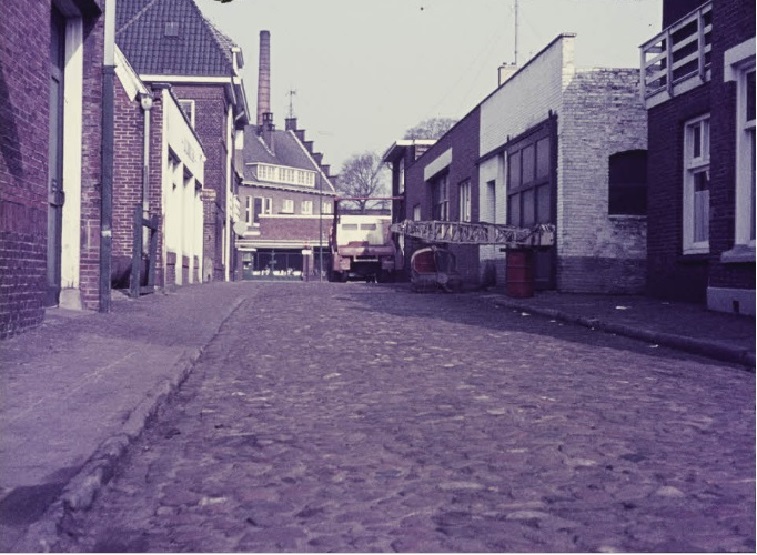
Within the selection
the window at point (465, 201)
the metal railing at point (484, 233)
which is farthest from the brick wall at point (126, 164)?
the window at point (465, 201)

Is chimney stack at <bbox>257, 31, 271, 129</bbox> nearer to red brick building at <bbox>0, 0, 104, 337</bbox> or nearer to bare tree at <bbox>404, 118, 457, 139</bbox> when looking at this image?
bare tree at <bbox>404, 118, 457, 139</bbox>

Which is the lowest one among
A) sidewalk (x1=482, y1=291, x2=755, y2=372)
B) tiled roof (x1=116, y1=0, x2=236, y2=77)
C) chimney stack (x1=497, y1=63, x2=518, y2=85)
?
sidewalk (x1=482, y1=291, x2=755, y2=372)

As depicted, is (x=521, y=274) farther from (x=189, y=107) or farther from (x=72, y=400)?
(x=189, y=107)

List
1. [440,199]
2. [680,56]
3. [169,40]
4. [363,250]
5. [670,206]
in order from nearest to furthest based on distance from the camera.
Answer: [670,206] < [680,56] < [440,199] < [363,250] < [169,40]

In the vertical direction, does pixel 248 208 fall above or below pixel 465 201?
above

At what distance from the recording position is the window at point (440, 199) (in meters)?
34.4

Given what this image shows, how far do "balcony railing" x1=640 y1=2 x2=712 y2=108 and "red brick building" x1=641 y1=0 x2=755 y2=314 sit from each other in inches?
0.7

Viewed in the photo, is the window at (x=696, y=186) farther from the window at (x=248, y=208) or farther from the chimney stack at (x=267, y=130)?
the chimney stack at (x=267, y=130)

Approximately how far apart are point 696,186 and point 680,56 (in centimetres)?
265

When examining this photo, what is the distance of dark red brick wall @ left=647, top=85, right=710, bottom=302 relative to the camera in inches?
605

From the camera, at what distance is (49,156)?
37.4ft

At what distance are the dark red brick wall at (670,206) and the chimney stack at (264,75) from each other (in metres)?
55.3

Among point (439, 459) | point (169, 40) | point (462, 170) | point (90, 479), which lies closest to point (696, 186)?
point (439, 459)

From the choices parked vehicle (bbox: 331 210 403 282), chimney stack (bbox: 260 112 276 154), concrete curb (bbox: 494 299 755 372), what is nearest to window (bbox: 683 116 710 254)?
concrete curb (bbox: 494 299 755 372)
